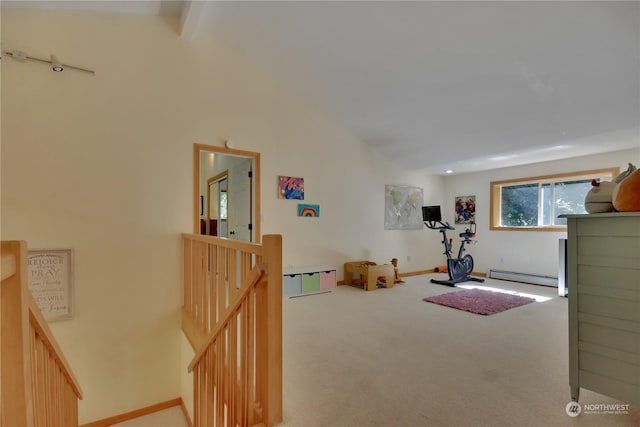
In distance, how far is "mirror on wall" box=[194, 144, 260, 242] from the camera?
11.7 feet

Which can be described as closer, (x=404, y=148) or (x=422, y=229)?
(x=404, y=148)

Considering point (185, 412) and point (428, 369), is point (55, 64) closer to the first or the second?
point (185, 412)

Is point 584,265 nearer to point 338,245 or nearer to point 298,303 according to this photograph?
point 298,303

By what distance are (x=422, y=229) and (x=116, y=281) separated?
18.3 feet

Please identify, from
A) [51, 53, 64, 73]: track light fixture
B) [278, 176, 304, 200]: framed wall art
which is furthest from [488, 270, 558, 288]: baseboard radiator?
[51, 53, 64, 73]: track light fixture

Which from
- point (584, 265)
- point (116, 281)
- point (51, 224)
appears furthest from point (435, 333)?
point (51, 224)

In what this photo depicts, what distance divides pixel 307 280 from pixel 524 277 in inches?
162

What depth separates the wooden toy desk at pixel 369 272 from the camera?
485cm

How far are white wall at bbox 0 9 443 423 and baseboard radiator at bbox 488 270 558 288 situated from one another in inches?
211

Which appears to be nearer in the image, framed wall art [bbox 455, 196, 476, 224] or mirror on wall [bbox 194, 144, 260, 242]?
mirror on wall [bbox 194, 144, 260, 242]

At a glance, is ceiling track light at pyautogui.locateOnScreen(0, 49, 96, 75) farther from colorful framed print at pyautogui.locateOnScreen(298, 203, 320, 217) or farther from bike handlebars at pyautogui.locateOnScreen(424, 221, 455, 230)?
bike handlebars at pyautogui.locateOnScreen(424, 221, 455, 230)

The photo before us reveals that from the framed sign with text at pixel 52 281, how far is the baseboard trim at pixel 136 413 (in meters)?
1.08

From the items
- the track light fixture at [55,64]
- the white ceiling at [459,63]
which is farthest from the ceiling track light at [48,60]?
the white ceiling at [459,63]

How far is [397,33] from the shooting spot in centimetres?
299
